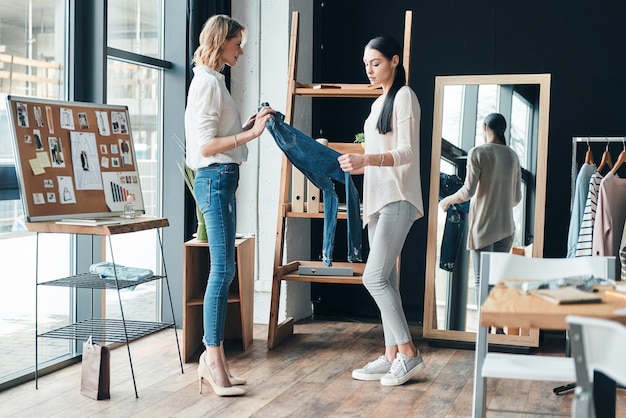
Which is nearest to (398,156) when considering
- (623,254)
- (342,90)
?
(342,90)

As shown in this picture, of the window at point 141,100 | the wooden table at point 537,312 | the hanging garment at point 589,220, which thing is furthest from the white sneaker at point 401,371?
the wooden table at point 537,312

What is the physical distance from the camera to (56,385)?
12.9ft

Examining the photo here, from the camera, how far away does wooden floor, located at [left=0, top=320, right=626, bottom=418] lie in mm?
3590

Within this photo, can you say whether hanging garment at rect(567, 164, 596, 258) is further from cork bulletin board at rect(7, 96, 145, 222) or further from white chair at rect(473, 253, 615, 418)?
cork bulletin board at rect(7, 96, 145, 222)

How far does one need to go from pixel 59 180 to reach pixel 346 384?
1.67 m

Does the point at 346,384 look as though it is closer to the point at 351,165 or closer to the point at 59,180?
the point at 351,165

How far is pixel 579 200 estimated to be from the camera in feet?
14.8

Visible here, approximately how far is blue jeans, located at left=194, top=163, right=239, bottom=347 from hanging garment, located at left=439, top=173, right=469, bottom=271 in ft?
5.34

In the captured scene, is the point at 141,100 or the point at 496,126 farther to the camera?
the point at 141,100

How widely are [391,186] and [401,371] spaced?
907 millimetres

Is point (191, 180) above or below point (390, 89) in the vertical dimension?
below

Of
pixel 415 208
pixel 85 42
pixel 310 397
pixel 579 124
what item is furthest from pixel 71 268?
pixel 579 124

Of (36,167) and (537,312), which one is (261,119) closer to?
(36,167)

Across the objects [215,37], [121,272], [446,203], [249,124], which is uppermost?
[215,37]
